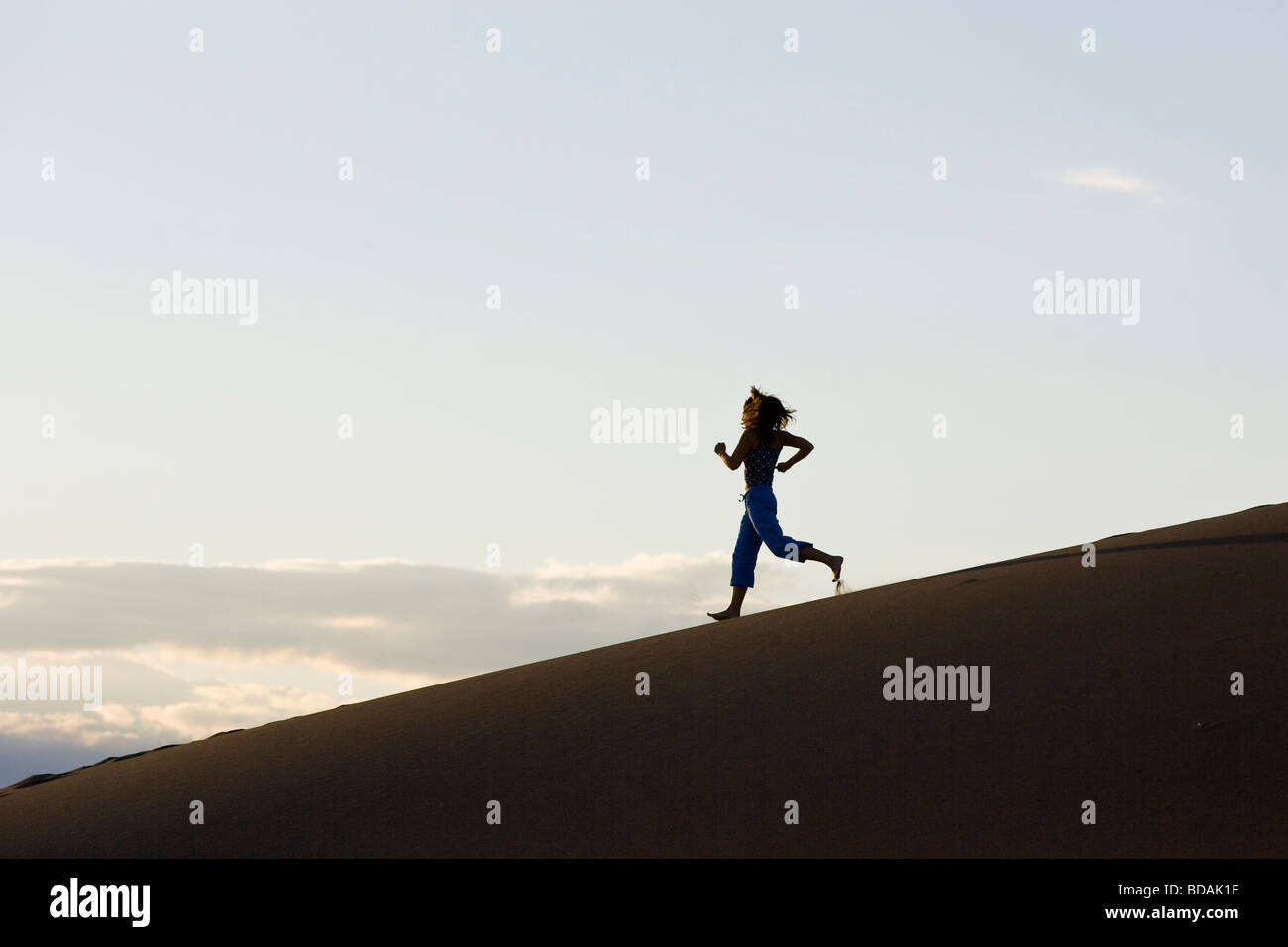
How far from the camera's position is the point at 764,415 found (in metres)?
11.1

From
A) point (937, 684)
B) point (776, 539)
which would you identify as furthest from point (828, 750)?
point (776, 539)

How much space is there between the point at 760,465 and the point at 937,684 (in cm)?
318

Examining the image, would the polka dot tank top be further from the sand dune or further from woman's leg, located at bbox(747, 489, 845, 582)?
the sand dune

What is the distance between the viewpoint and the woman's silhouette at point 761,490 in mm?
10969

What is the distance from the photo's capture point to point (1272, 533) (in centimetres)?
1018

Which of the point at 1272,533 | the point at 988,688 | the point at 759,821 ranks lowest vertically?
the point at 759,821
